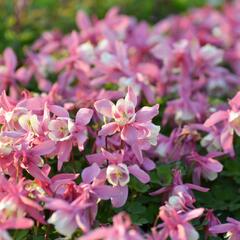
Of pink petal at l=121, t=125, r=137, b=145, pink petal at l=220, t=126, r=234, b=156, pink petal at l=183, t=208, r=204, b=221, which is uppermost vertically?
pink petal at l=121, t=125, r=137, b=145

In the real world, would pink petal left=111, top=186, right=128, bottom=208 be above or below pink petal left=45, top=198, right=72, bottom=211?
below

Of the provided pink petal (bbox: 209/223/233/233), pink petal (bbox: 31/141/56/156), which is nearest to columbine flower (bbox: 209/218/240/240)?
pink petal (bbox: 209/223/233/233)

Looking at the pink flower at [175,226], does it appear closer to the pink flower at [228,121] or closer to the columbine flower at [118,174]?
the columbine flower at [118,174]

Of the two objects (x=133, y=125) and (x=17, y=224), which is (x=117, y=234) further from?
(x=133, y=125)

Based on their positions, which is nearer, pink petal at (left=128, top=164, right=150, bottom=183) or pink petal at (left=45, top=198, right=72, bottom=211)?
pink petal at (left=45, top=198, right=72, bottom=211)

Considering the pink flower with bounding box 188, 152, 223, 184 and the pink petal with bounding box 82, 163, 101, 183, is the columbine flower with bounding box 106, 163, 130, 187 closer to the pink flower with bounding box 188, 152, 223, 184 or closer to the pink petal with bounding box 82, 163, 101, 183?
the pink petal with bounding box 82, 163, 101, 183

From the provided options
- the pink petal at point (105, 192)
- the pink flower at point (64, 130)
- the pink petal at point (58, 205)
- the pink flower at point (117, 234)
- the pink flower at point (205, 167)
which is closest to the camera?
the pink flower at point (117, 234)

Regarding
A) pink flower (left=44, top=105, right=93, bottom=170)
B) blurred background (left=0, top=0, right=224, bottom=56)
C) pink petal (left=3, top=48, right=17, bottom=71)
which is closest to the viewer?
pink flower (left=44, top=105, right=93, bottom=170)

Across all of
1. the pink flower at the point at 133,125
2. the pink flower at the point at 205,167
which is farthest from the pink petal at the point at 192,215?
the pink flower at the point at 205,167
